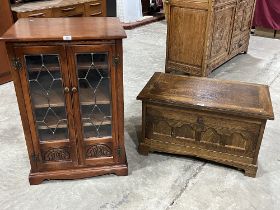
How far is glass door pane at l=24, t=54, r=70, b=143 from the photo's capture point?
172 cm

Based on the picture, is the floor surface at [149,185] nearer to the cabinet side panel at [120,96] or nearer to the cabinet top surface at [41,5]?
the cabinet side panel at [120,96]

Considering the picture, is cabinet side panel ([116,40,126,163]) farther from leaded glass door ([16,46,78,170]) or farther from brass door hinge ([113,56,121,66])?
leaded glass door ([16,46,78,170])

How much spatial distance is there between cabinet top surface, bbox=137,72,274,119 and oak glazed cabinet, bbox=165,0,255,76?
113cm

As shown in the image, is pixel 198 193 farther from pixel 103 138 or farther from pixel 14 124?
pixel 14 124

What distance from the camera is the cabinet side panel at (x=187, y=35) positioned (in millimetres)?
3334

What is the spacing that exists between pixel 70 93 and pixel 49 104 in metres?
0.16

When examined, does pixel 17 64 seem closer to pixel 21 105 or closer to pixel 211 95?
pixel 21 105

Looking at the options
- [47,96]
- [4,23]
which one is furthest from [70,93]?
[4,23]

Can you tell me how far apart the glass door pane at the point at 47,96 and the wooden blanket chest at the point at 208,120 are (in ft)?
1.91

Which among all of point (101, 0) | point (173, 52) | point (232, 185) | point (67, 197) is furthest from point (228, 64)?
point (67, 197)

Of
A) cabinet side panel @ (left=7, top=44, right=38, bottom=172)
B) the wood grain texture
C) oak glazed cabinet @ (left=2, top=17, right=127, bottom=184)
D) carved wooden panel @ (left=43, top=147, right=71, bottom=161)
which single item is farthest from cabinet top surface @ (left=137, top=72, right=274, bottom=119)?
the wood grain texture

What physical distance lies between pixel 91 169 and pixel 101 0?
9.69 feet

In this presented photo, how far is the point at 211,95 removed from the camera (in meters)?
2.19

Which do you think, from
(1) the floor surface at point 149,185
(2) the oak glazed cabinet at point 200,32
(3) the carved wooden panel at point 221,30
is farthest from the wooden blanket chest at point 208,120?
(3) the carved wooden panel at point 221,30
